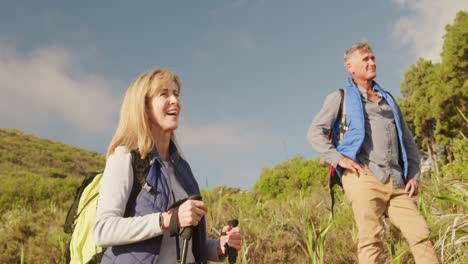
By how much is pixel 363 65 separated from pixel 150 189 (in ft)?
8.49

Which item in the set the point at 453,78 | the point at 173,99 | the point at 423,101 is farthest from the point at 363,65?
the point at 423,101

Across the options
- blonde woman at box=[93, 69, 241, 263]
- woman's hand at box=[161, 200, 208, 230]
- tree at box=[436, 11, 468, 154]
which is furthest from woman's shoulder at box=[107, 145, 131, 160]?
tree at box=[436, 11, 468, 154]

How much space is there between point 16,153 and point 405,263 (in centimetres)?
3499

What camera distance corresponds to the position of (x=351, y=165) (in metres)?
3.70

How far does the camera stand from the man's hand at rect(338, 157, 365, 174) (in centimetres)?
370

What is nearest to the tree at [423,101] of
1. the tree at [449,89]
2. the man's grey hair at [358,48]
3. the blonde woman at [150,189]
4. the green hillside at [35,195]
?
the tree at [449,89]

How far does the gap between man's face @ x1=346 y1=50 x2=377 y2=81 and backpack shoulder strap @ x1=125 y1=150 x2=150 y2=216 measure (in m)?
2.46

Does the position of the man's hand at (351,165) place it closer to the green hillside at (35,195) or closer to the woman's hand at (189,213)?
the woman's hand at (189,213)

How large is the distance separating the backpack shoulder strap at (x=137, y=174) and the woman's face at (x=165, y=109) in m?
0.23

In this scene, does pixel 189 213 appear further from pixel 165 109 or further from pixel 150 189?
pixel 165 109

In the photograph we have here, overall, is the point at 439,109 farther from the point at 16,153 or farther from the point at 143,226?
the point at 16,153

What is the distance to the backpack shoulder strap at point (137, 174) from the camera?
6.62 ft

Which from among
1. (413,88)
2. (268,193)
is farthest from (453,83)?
(268,193)

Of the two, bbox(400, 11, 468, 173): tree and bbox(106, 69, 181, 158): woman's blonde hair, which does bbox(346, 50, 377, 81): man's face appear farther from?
bbox(400, 11, 468, 173): tree
